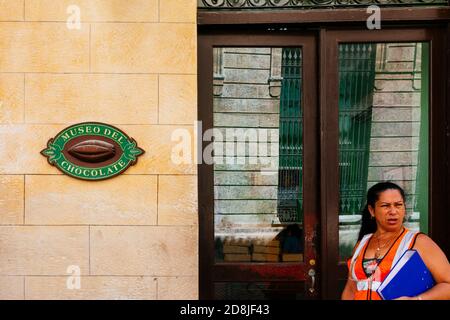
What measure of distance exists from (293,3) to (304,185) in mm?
1551

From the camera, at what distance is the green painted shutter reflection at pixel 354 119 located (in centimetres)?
519

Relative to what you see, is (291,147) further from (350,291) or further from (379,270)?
(379,270)

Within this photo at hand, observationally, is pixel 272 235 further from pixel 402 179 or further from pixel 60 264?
pixel 60 264

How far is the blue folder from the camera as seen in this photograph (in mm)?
3639

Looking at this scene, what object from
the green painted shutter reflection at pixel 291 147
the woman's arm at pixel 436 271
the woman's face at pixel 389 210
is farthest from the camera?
the green painted shutter reflection at pixel 291 147

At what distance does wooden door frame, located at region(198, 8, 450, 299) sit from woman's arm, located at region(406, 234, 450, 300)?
1.50 m

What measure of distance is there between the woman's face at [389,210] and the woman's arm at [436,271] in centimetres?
27

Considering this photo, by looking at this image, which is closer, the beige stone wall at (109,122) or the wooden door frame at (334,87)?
the beige stone wall at (109,122)

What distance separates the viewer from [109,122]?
16.2 ft
